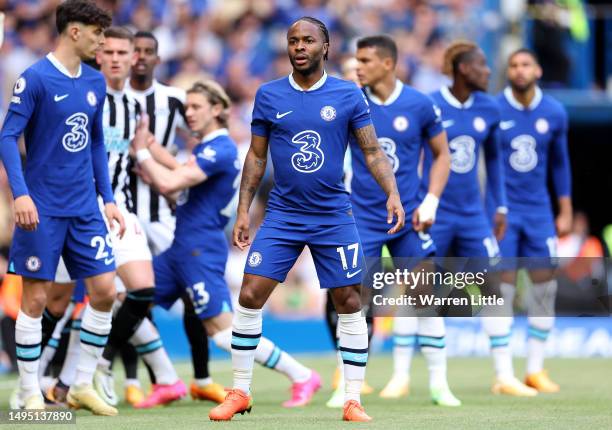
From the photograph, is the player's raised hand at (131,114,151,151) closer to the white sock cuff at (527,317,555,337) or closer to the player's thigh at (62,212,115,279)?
the player's thigh at (62,212,115,279)

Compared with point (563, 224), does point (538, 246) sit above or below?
below

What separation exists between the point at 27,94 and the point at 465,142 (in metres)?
3.75

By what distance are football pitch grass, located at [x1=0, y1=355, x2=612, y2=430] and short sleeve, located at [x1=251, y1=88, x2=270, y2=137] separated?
5.73 ft

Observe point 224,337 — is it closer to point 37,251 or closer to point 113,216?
point 113,216

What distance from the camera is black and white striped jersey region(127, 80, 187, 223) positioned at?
9.61 meters

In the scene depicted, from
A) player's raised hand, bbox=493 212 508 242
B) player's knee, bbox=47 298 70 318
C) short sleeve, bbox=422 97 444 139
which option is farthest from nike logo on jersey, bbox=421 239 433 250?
player's knee, bbox=47 298 70 318

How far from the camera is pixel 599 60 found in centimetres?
2041

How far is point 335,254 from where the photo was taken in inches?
298

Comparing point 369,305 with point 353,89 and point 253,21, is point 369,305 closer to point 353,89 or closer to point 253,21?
point 353,89

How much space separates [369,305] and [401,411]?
1.04m

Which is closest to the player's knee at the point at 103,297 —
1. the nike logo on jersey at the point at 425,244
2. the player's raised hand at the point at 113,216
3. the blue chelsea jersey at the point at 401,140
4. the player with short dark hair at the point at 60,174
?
the player with short dark hair at the point at 60,174

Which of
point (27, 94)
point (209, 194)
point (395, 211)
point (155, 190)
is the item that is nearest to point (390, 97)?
point (209, 194)

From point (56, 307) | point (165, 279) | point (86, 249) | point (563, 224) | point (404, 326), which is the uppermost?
point (86, 249)

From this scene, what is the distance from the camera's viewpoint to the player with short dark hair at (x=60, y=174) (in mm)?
7840
